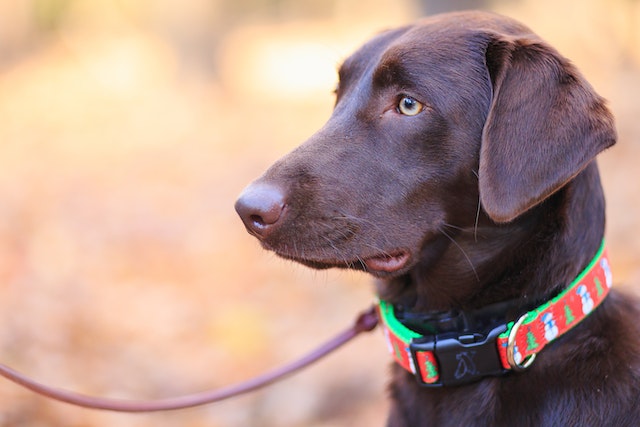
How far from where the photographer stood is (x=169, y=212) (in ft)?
26.9

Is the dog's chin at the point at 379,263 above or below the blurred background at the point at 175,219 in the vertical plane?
above

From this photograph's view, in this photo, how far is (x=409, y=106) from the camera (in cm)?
276

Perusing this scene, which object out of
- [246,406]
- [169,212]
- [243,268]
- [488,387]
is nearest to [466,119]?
[488,387]

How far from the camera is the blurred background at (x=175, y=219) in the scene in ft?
15.7

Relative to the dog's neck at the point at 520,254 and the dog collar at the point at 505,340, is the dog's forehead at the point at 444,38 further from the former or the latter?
the dog collar at the point at 505,340

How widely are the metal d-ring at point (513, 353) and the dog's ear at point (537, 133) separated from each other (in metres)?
0.34

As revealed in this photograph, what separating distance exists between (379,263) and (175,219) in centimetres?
542

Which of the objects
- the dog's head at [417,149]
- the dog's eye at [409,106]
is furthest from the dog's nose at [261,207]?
the dog's eye at [409,106]

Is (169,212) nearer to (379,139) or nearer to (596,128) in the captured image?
(379,139)

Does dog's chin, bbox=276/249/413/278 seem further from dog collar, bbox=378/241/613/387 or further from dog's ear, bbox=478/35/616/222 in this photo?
dog's ear, bbox=478/35/616/222

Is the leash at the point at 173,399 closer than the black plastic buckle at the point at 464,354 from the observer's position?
No

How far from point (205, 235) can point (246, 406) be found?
10.2 feet

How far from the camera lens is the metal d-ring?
2500mm

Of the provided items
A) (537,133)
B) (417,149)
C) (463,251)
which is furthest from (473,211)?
(537,133)
